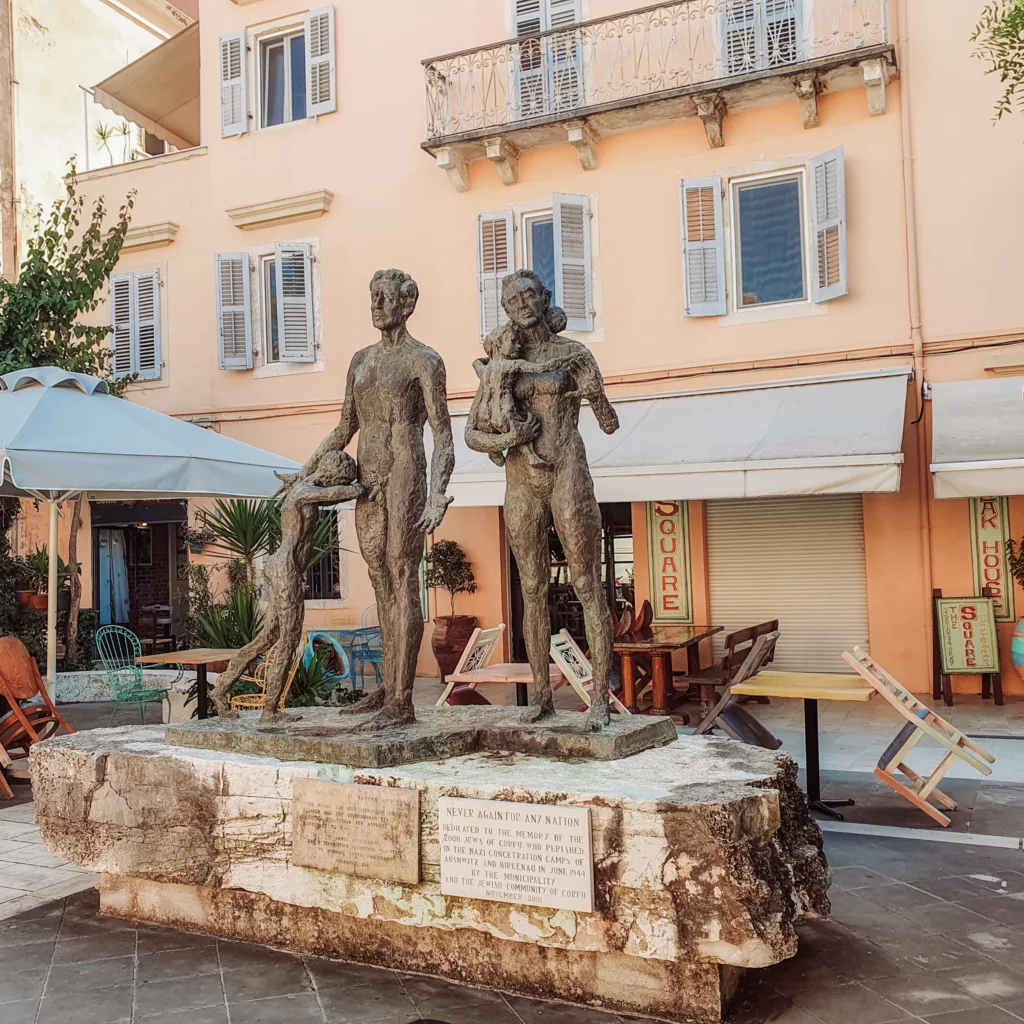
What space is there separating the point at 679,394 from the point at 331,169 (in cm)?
562

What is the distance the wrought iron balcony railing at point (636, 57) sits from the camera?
1048cm

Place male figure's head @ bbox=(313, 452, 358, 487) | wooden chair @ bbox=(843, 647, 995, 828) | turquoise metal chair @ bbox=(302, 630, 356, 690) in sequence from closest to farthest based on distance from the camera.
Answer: male figure's head @ bbox=(313, 452, 358, 487) → wooden chair @ bbox=(843, 647, 995, 828) → turquoise metal chair @ bbox=(302, 630, 356, 690)

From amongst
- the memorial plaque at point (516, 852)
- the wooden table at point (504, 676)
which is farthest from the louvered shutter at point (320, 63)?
the memorial plaque at point (516, 852)

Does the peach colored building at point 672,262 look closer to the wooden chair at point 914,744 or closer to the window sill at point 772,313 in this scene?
the window sill at point 772,313

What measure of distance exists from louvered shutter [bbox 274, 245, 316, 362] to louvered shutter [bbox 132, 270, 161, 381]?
2245 millimetres

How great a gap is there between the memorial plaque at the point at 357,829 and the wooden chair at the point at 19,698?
10.6ft

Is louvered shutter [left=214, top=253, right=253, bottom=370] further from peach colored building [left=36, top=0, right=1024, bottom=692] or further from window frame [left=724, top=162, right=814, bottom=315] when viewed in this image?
window frame [left=724, top=162, right=814, bottom=315]

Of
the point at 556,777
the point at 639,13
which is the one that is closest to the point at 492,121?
the point at 639,13

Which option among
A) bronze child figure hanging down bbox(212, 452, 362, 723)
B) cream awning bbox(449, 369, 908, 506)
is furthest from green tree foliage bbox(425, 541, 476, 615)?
bronze child figure hanging down bbox(212, 452, 362, 723)

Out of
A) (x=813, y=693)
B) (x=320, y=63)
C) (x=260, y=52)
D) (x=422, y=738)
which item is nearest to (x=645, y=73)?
(x=320, y=63)

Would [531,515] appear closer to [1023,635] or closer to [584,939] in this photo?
[584,939]

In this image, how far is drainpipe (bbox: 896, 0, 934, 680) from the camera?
10.1 m

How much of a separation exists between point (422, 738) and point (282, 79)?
12403 millimetres

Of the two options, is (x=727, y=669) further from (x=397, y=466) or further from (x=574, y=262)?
(x=574, y=262)
